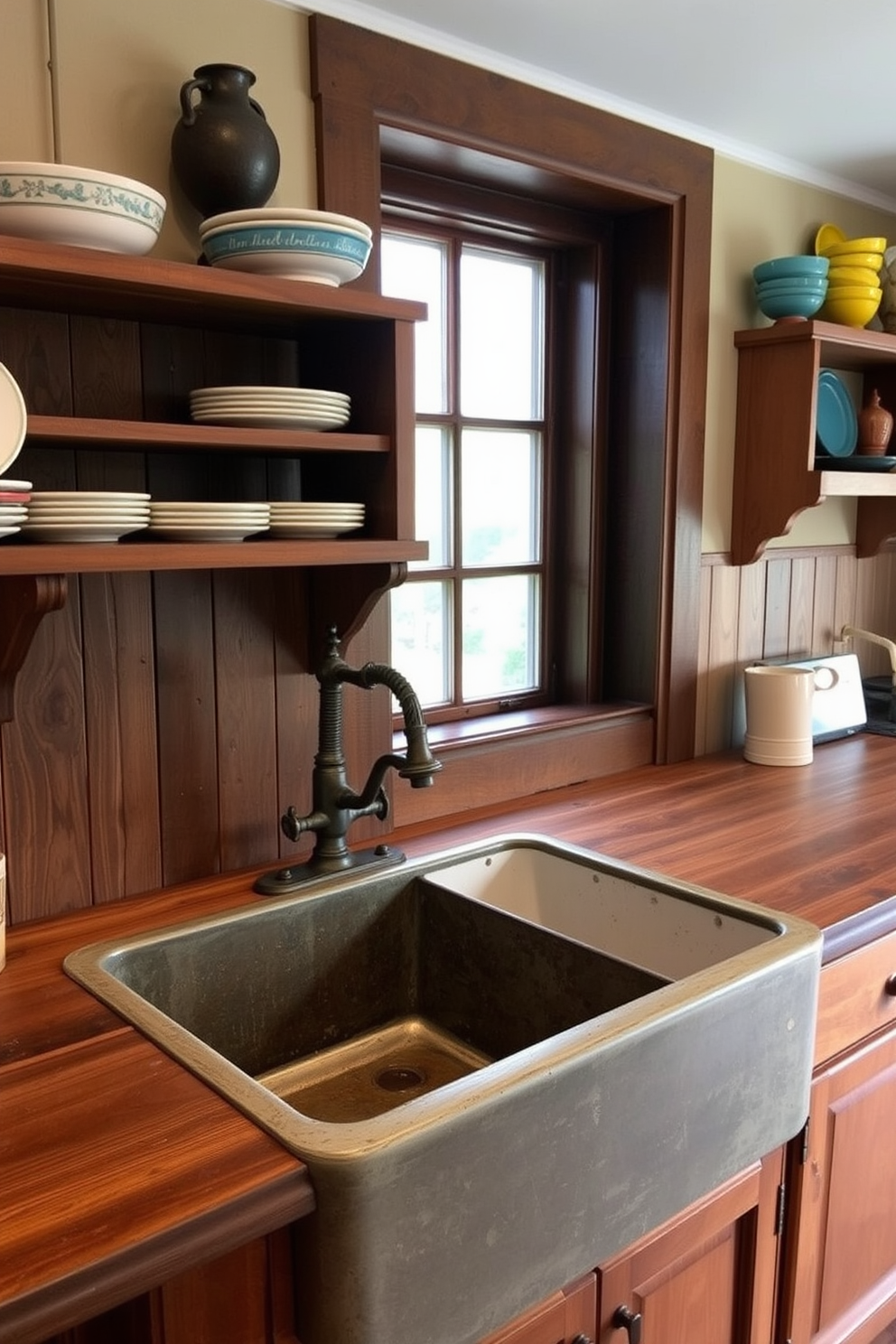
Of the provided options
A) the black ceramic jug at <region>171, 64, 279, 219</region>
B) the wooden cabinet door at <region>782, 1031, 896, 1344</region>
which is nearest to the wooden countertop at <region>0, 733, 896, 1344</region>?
the wooden cabinet door at <region>782, 1031, 896, 1344</region>

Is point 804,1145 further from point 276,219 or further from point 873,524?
point 873,524

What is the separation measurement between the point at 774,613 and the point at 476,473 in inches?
32.9

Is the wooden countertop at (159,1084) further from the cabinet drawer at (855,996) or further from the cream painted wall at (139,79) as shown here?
the cream painted wall at (139,79)

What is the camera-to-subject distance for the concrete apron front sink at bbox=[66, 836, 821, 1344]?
0.92 meters

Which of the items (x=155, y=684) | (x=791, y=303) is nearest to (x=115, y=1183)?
(x=155, y=684)

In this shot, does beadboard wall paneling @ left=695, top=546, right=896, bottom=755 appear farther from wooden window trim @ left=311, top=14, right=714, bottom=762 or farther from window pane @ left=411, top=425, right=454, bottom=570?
window pane @ left=411, top=425, right=454, bottom=570

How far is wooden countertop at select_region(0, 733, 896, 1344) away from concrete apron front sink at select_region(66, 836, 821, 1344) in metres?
0.04

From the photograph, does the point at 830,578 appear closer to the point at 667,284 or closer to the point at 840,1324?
the point at 667,284

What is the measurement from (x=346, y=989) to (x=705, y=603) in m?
1.20

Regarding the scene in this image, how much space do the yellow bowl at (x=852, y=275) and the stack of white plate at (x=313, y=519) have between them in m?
1.35

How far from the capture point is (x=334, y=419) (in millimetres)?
1402

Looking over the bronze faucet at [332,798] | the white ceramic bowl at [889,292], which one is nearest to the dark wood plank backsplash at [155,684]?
the bronze faucet at [332,798]

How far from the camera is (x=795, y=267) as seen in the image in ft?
6.95

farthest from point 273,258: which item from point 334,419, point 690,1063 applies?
point 690,1063
